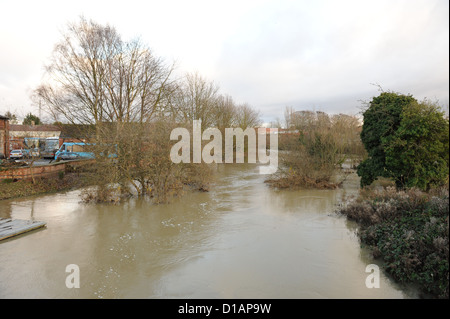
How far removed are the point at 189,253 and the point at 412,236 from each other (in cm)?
472

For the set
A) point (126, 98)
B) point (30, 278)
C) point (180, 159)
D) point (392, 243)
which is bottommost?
point (30, 278)

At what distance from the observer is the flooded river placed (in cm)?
488

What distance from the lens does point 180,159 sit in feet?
38.1

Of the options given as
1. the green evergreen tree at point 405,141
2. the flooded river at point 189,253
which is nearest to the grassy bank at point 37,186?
the flooded river at point 189,253

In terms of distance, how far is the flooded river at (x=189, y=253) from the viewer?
4.88 m

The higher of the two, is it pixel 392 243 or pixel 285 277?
pixel 392 243
